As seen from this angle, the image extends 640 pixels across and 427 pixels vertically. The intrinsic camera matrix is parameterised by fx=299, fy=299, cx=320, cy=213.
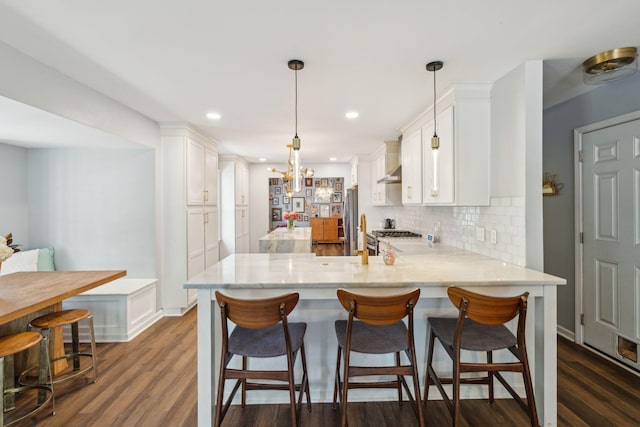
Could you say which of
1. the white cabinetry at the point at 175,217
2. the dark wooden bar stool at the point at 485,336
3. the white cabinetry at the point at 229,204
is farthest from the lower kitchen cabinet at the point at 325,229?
the dark wooden bar stool at the point at 485,336

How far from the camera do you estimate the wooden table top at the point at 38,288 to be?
1.75m

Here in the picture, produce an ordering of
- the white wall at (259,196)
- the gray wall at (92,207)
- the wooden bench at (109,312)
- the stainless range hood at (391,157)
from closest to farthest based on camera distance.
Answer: the wooden bench at (109,312) → the gray wall at (92,207) → the stainless range hood at (391,157) → the white wall at (259,196)

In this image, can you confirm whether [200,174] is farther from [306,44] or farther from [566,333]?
[566,333]

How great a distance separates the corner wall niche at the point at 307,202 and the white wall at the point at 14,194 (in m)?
7.19

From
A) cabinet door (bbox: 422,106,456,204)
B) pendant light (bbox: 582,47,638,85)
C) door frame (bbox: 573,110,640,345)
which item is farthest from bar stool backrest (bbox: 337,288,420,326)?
door frame (bbox: 573,110,640,345)

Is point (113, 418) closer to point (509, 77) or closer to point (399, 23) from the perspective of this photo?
point (399, 23)

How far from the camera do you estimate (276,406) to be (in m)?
2.03

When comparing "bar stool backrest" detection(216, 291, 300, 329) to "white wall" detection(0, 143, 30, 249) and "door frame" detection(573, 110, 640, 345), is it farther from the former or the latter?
"white wall" detection(0, 143, 30, 249)

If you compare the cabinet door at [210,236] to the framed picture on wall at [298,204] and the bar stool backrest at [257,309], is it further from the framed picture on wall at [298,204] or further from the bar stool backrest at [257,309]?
the framed picture on wall at [298,204]

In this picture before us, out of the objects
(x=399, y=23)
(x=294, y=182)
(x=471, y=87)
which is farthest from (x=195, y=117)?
(x=471, y=87)

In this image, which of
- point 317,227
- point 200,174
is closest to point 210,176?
point 200,174

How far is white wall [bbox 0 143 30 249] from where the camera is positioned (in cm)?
334

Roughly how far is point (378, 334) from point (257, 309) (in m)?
0.74

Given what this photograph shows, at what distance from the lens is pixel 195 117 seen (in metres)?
3.39
